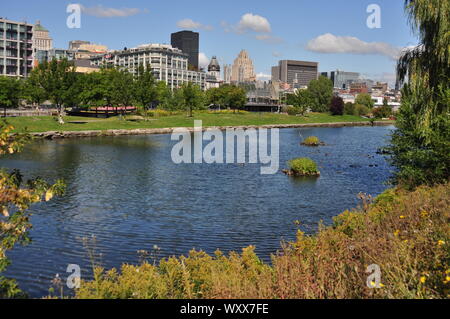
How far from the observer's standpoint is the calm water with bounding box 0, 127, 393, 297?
20.8m

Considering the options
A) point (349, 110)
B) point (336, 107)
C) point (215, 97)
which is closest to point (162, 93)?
point (215, 97)

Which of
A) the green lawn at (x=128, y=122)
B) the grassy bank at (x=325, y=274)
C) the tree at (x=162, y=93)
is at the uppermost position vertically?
the tree at (x=162, y=93)

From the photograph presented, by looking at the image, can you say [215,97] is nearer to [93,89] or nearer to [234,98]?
[234,98]

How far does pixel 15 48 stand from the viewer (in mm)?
150875

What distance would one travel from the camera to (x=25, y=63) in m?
154

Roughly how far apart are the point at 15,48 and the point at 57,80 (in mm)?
78927

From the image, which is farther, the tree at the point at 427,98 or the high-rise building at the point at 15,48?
the high-rise building at the point at 15,48

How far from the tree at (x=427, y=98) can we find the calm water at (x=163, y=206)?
5.17 metres

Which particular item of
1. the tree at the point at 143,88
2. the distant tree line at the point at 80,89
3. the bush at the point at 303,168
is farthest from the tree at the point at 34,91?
the bush at the point at 303,168

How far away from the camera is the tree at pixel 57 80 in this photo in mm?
83637

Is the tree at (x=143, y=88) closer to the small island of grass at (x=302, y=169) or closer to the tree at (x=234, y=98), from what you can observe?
the tree at (x=234, y=98)

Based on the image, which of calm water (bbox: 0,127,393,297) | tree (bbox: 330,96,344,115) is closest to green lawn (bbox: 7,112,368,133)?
calm water (bbox: 0,127,393,297)

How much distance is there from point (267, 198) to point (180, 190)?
684cm

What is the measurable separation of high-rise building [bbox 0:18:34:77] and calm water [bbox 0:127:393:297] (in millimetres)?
110075
